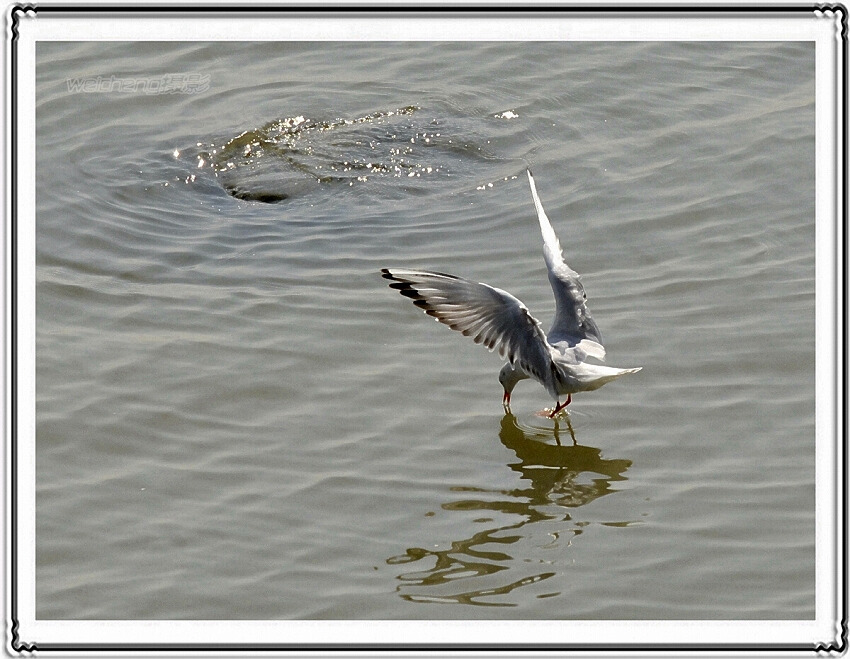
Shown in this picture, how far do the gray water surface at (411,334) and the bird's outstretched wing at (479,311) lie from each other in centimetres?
73

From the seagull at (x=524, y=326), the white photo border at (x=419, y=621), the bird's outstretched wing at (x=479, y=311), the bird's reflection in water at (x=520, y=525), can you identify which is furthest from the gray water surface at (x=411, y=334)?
the bird's outstretched wing at (x=479, y=311)

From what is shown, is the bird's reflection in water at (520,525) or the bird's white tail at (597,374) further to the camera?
the bird's white tail at (597,374)

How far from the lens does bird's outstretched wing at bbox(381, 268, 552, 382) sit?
6.61 m

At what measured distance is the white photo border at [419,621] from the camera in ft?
17.7

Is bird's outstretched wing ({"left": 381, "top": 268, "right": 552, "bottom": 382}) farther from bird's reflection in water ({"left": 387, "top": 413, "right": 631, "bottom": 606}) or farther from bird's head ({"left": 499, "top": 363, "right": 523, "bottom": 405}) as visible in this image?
bird's reflection in water ({"left": 387, "top": 413, "right": 631, "bottom": 606})

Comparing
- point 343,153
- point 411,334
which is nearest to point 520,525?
point 411,334

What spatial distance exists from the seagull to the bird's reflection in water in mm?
355

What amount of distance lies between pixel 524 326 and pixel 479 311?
28 centimetres

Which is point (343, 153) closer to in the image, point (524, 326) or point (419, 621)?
point (524, 326)

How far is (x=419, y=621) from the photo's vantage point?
562 cm

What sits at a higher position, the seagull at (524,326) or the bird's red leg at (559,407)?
the seagull at (524,326)

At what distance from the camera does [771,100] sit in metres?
11.2

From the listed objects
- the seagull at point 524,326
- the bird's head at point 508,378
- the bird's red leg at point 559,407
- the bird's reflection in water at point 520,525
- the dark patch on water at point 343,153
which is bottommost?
the bird's reflection in water at point 520,525

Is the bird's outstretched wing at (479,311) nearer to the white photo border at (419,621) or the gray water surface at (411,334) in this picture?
the gray water surface at (411,334)
